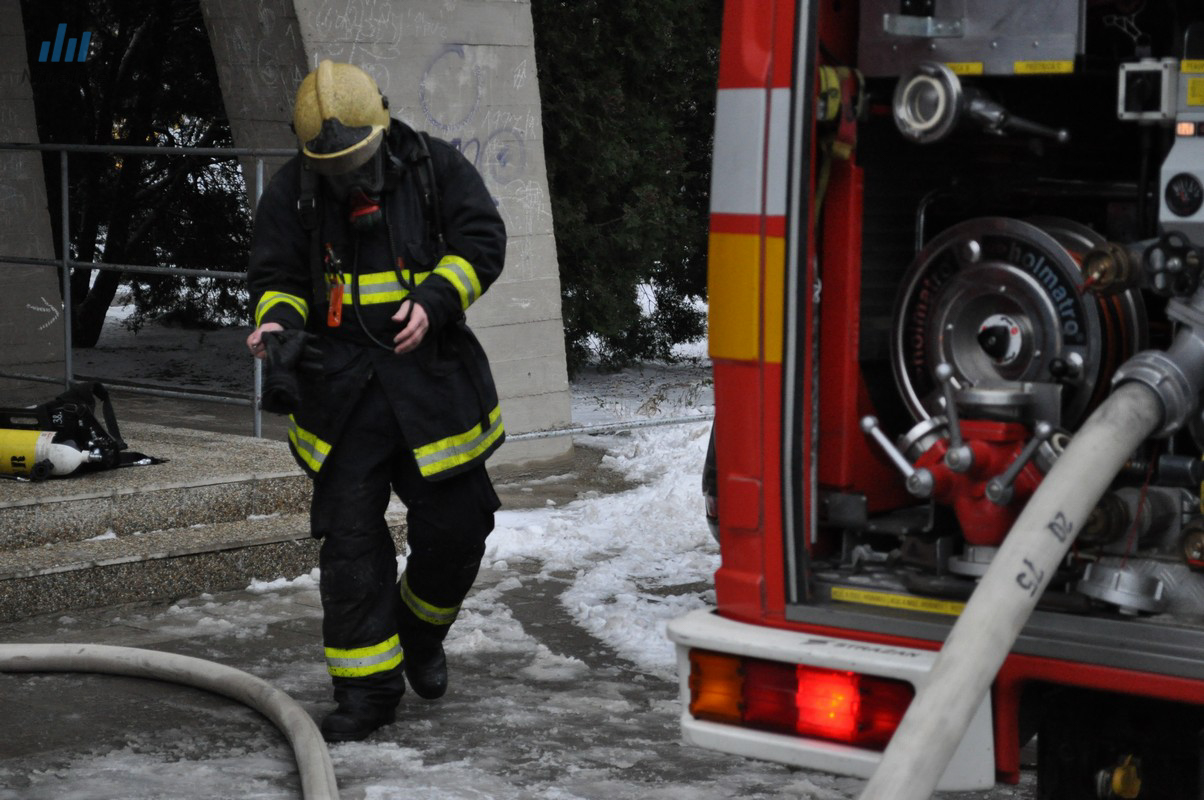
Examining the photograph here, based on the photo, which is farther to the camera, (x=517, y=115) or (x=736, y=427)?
(x=517, y=115)


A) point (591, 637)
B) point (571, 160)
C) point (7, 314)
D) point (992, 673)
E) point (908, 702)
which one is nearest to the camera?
point (992, 673)

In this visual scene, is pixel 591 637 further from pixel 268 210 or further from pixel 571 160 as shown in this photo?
pixel 571 160

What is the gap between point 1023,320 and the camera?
3.10m

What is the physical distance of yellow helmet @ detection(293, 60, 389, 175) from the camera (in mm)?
4320

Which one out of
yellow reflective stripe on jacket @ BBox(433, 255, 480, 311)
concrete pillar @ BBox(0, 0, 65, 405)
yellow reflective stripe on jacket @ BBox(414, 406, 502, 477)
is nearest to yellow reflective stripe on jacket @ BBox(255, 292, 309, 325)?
yellow reflective stripe on jacket @ BBox(433, 255, 480, 311)

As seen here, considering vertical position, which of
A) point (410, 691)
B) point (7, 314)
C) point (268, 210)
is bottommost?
point (410, 691)

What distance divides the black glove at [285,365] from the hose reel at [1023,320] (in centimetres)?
175

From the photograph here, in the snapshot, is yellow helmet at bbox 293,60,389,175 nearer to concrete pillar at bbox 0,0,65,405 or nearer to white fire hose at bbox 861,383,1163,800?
white fire hose at bbox 861,383,1163,800

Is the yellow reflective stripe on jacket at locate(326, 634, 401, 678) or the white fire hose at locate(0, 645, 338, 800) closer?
the white fire hose at locate(0, 645, 338, 800)

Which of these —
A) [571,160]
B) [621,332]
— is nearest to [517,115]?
[571,160]

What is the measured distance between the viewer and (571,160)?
35.2ft

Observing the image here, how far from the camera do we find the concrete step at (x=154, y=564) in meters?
5.71

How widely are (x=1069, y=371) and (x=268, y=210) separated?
7.73ft

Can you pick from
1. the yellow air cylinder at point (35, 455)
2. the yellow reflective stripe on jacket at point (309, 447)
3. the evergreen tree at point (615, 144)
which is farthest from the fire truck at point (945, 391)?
the evergreen tree at point (615, 144)
